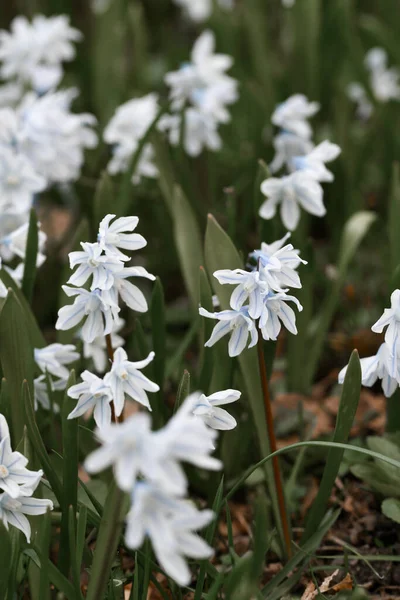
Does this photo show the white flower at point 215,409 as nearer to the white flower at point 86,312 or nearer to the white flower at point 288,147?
the white flower at point 86,312

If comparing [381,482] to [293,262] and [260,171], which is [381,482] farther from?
[260,171]

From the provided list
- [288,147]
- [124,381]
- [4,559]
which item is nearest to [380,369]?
[124,381]

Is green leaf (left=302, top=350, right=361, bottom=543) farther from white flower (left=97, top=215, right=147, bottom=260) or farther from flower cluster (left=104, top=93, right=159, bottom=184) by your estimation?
flower cluster (left=104, top=93, right=159, bottom=184)

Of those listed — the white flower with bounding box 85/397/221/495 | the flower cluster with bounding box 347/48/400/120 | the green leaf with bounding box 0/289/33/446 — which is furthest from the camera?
the flower cluster with bounding box 347/48/400/120

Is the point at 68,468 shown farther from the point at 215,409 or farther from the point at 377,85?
the point at 377,85

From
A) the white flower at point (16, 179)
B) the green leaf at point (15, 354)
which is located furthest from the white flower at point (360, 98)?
the green leaf at point (15, 354)

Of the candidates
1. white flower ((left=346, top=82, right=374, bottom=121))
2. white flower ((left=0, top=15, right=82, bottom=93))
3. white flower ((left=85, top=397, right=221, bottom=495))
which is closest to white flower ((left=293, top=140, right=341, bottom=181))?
white flower ((left=85, top=397, right=221, bottom=495))
